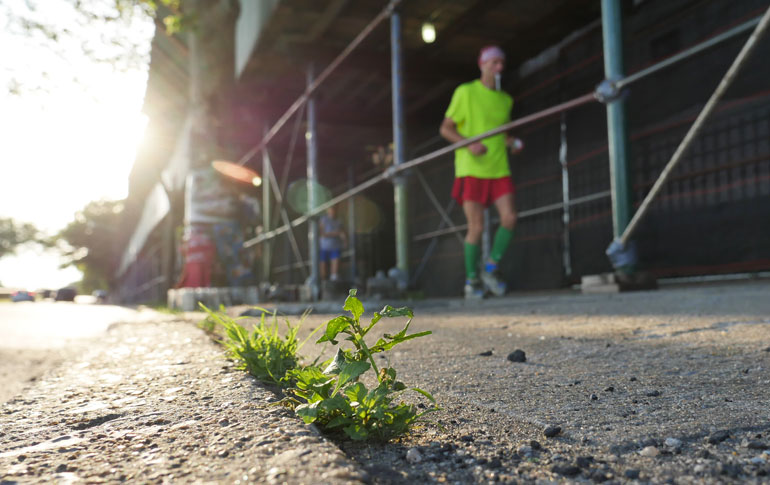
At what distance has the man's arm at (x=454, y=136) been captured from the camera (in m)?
4.07

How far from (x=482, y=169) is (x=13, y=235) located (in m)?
52.1

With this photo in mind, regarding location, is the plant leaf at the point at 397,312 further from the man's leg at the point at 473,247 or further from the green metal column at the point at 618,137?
the man's leg at the point at 473,247

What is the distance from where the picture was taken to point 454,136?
4.30m

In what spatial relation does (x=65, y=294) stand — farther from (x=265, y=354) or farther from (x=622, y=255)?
(x=265, y=354)

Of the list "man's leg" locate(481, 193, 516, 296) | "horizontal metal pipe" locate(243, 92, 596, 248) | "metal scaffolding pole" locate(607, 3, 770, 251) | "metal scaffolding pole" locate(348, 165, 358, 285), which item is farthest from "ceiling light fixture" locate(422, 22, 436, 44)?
"metal scaffolding pole" locate(348, 165, 358, 285)

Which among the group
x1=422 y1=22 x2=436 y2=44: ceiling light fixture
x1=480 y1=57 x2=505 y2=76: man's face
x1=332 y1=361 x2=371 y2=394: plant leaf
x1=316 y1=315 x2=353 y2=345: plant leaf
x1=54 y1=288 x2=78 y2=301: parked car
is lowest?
x1=54 y1=288 x2=78 y2=301: parked car

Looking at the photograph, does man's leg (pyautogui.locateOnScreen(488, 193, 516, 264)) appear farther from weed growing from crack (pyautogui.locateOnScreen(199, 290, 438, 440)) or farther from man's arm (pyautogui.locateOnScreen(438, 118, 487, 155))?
weed growing from crack (pyautogui.locateOnScreen(199, 290, 438, 440))

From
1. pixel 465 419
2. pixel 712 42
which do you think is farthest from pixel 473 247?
pixel 465 419

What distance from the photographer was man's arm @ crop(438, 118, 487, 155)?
407 cm

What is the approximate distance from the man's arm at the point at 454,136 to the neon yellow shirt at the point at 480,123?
0.17 ft

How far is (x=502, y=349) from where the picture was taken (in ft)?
5.84

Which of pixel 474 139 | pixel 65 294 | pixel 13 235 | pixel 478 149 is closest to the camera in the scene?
pixel 474 139

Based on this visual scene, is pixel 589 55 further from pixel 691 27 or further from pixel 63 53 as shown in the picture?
pixel 63 53

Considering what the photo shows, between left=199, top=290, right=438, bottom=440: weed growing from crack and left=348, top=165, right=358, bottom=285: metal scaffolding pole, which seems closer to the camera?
left=199, top=290, right=438, bottom=440: weed growing from crack
